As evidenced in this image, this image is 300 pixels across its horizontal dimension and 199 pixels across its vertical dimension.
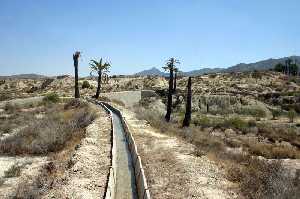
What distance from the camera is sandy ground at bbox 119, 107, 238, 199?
16.5 meters

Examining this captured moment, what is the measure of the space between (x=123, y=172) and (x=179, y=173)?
232 cm

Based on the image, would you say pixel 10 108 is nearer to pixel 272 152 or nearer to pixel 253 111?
pixel 272 152

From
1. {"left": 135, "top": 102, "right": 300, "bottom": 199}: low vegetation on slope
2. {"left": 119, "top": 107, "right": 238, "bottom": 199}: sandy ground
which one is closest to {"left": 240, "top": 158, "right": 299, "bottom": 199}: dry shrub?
{"left": 135, "top": 102, "right": 300, "bottom": 199}: low vegetation on slope

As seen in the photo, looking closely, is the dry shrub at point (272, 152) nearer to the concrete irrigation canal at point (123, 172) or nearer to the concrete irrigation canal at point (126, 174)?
the concrete irrigation canal at point (123, 172)

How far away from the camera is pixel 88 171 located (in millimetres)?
19531

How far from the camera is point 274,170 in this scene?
1889cm

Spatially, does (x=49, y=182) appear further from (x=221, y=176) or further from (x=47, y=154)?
(x=47, y=154)

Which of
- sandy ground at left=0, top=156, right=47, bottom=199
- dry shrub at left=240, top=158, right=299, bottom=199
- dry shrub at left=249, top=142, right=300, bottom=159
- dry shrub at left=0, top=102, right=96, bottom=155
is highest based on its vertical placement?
dry shrub at left=240, top=158, right=299, bottom=199

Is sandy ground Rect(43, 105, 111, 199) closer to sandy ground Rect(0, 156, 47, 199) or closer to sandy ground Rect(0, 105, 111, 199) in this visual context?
sandy ground Rect(0, 105, 111, 199)

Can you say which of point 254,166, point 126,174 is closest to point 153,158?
point 126,174

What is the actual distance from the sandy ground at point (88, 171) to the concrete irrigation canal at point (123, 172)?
19.2 inches

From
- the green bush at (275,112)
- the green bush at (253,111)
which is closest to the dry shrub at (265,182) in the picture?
the green bush at (275,112)

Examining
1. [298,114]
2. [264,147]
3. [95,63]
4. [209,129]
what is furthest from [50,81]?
[264,147]

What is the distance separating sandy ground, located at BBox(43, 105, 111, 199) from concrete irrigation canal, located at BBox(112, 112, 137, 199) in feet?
1.60
